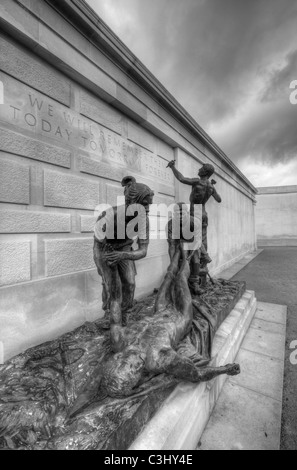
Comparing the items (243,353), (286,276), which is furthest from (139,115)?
(286,276)

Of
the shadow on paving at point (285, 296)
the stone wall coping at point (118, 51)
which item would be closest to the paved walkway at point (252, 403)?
the shadow on paving at point (285, 296)

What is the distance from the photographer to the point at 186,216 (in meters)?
3.38

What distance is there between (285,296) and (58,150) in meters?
6.42

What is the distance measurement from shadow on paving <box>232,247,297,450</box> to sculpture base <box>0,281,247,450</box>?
27.4 inches

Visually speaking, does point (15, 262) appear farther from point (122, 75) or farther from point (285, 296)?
point (285, 296)

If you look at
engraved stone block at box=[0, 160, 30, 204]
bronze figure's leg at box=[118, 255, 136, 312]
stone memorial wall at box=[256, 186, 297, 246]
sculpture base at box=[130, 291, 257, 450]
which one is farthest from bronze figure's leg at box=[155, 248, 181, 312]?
stone memorial wall at box=[256, 186, 297, 246]

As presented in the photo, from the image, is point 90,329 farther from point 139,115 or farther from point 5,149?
point 139,115

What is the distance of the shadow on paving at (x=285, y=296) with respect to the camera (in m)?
2.01

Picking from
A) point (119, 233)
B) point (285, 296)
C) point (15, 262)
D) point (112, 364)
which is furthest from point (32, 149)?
point (285, 296)

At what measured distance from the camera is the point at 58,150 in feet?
10.0

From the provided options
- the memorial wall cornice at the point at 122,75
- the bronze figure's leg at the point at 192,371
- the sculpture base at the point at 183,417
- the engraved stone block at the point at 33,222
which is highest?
the memorial wall cornice at the point at 122,75

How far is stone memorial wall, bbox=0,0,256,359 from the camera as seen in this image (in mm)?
2590

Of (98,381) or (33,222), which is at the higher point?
(33,222)

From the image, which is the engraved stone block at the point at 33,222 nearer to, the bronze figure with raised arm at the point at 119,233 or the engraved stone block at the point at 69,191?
the engraved stone block at the point at 69,191
